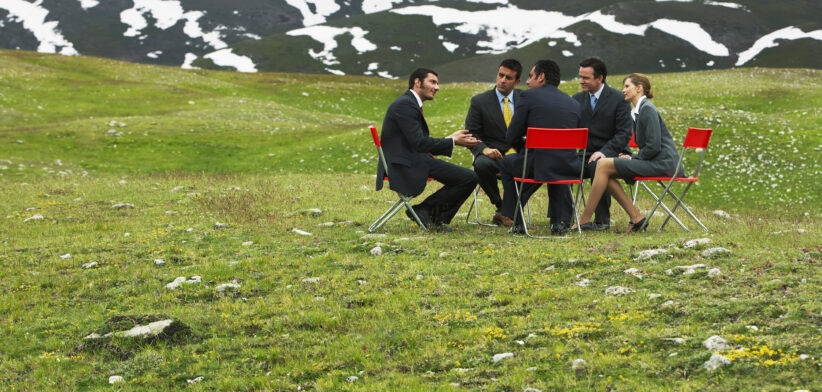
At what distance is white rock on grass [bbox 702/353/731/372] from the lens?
548 cm

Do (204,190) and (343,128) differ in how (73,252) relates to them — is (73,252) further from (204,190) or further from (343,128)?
(343,128)

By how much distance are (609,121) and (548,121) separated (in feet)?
5.35

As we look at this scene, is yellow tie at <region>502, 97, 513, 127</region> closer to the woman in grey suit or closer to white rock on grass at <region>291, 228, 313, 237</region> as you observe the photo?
the woman in grey suit

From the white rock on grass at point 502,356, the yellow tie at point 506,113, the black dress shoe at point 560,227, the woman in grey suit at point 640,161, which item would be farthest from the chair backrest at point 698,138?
the white rock on grass at point 502,356

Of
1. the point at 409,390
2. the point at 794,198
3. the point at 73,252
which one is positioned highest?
the point at 409,390

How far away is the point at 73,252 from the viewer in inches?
460

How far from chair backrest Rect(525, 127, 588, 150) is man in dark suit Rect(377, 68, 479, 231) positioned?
1.10m

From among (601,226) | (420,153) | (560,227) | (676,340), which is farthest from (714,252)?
(420,153)

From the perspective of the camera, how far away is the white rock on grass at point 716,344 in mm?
5785

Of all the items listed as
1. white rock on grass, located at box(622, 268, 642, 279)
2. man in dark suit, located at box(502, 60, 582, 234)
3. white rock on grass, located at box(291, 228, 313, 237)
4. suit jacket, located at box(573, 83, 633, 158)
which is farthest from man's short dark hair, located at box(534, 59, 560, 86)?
white rock on grass, located at box(291, 228, 313, 237)

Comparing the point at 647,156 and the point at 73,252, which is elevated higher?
the point at 647,156

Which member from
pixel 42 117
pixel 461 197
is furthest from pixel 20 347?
pixel 42 117

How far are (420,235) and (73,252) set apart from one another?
19.4ft

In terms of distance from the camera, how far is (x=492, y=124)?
14.0 metres
